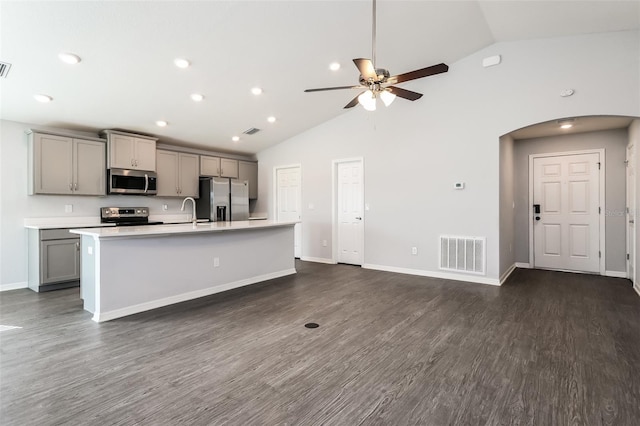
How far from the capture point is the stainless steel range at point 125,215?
5.34m

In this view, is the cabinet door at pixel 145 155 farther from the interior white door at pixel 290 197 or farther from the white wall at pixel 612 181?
the white wall at pixel 612 181

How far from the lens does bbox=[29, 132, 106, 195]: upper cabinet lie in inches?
179

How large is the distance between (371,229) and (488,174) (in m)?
2.11

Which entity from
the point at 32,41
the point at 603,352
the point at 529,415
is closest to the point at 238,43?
the point at 32,41

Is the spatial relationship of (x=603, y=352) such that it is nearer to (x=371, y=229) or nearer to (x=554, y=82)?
(x=554, y=82)

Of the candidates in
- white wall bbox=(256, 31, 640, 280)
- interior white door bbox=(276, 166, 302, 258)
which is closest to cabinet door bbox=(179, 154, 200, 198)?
interior white door bbox=(276, 166, 302, 258)

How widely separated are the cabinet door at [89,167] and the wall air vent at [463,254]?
18.0ft

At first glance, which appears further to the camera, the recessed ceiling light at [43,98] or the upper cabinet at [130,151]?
the upper cabinet at [130,151]

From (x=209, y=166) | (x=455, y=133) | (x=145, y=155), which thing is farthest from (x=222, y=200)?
(x=455, y=133)

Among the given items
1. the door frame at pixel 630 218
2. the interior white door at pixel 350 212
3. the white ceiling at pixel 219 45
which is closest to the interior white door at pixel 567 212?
the door frame at pixel 630 218

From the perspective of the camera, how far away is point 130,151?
536cm

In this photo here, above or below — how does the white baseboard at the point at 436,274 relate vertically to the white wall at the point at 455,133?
below

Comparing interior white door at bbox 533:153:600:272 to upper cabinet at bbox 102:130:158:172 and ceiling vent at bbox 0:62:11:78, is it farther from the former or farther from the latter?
ceiling vent at bbox 0:62:11:78

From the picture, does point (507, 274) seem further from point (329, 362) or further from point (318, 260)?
point (329, 362)
